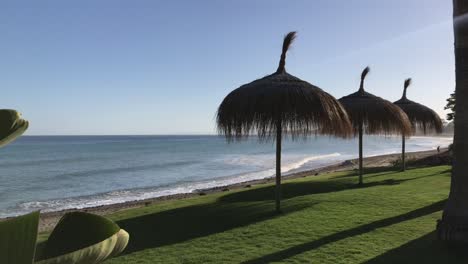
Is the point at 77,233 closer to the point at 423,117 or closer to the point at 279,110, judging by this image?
the point at 279,110

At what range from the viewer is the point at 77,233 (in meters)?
0.61

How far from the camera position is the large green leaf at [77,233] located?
0.59 m

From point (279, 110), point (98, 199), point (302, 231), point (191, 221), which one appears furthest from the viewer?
point (98, 199)

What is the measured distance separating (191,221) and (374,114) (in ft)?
20.5

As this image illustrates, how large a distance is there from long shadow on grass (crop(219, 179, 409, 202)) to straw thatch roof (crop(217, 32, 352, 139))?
10.1ft

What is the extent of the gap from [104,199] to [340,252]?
14.7m

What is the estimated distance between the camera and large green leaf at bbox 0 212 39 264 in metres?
0.47

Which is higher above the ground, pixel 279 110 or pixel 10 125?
pixel 279 110

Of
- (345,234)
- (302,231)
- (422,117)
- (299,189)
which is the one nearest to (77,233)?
(345,234)

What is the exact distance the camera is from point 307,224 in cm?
656

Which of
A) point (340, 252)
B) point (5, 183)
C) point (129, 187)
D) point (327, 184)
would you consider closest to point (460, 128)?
point (340, 252)

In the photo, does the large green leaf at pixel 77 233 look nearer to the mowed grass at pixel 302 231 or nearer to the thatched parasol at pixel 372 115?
the mowed grass at pixel 302 231

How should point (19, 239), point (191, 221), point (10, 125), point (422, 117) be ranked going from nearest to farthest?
point (19, 239)
point (10, 125)
point (191, 221)
point (422, 117)

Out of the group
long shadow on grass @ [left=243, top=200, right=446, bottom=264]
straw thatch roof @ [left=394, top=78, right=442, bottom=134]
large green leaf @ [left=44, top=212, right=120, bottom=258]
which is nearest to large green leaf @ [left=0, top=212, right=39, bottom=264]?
large green leaf @ [left=44, top=212, right=120, bottom=258]
